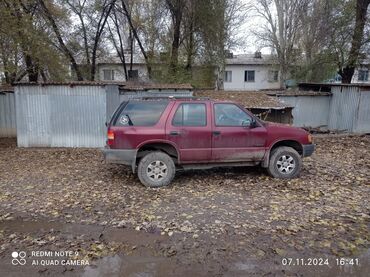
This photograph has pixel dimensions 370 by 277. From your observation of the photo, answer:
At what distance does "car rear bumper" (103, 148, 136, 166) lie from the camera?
591 cm

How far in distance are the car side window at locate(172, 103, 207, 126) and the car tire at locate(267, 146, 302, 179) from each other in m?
1.76

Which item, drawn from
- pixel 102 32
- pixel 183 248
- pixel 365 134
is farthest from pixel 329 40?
pixel 183 248

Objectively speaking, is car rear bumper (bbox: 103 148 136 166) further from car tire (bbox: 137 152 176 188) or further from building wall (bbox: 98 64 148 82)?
building wall (bbox: 98 64 148 82)

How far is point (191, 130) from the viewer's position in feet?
19.9

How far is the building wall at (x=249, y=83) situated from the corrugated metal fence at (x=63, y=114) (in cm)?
2580

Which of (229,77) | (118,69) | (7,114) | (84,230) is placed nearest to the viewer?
(84,230)

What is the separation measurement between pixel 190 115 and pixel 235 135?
40.7 inches

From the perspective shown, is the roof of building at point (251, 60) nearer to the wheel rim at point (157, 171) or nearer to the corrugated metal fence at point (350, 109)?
the corrugated metal fence at point (350, 109)

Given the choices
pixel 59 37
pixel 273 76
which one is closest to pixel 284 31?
pixel 273 76

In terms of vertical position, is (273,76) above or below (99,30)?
below

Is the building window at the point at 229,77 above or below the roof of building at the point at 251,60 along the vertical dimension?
below

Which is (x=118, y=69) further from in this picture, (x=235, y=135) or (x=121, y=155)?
(x=235, y=135)

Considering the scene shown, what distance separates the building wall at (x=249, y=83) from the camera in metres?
34.7

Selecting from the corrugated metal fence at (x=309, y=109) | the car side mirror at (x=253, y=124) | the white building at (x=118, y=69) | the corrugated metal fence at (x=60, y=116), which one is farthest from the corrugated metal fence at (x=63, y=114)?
the white building at (x=118, y=69)
